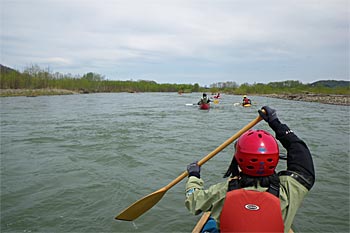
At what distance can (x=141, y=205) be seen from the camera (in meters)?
3.53

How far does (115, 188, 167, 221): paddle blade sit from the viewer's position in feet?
11.3

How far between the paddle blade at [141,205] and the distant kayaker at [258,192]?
142 centimetres

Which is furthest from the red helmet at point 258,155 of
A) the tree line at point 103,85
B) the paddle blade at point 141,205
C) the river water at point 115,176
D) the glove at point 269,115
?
the tree line at point 103,85

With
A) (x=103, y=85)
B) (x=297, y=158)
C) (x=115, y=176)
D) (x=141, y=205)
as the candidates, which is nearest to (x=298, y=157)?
(x=297, y=158)

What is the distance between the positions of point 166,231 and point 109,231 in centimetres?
76

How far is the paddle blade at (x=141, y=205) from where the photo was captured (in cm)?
344

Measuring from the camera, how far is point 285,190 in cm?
194

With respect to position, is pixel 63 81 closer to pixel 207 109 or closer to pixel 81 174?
pixel 207 109

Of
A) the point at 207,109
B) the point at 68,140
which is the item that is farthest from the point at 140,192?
the point at 207,109

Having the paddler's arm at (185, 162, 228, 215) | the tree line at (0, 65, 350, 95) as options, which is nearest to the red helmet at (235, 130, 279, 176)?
the paddler's arm at (185, 162, 228, 215)

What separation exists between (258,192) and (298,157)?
50cm

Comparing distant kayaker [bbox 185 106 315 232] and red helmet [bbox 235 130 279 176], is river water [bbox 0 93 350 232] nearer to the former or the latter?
distant kayaker [bbox 185 106 315 232]

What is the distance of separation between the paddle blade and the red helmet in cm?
173

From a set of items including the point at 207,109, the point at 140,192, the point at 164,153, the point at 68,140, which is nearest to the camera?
the point at 140,192
